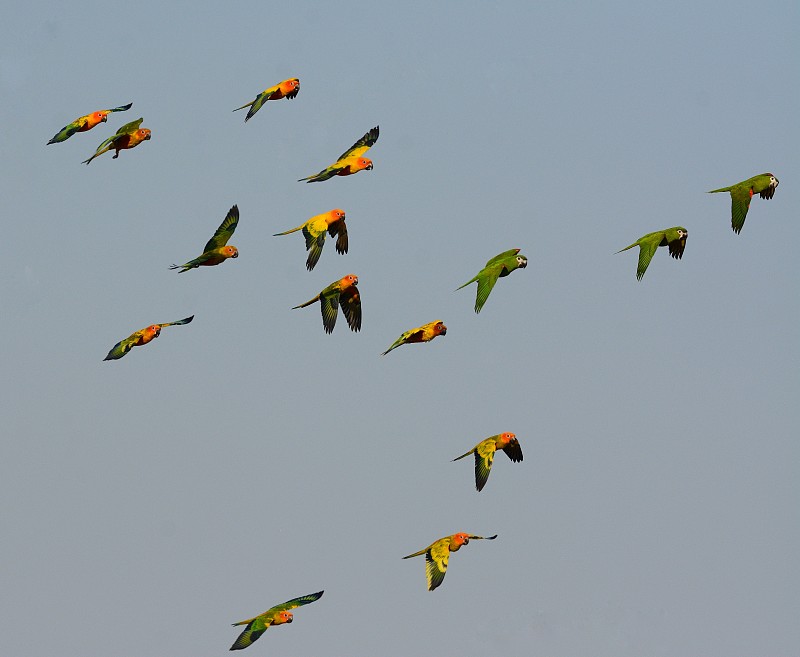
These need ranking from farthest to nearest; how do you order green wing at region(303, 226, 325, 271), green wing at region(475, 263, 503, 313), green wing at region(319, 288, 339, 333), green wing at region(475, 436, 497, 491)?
1. green wing at region(319, 288, 339, 333)
2. green wing at region(475, 436, 497, 491)
3. green wing at region(303, 226, 325, 271)
4. green wing at region(475, 263, 503, 313)

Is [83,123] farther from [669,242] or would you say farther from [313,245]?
[669,242]

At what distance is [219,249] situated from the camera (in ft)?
248

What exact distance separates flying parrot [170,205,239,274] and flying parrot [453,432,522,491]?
1405cm

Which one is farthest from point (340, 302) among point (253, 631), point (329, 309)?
point (253, 631)

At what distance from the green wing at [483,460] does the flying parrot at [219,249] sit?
1407 cm

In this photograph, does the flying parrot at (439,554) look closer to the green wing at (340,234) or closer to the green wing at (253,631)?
the green wing at (253,631)

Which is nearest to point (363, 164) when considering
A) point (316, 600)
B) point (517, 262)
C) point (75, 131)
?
point (517, 262)

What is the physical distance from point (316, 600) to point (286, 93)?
22551 mm

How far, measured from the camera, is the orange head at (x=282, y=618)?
70.4 m

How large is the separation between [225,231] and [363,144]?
26.6 feet

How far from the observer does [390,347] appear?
7056 cm

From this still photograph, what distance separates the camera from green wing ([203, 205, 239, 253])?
7569 centimetres

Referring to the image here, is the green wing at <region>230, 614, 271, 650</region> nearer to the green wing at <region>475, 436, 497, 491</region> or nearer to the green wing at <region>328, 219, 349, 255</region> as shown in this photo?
the green wing at <region>475, 436, 497, 491</region>

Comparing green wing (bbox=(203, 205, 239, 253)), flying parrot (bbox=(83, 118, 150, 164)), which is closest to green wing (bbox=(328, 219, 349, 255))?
green wing (bbox=(203, 205, 239, 253))
